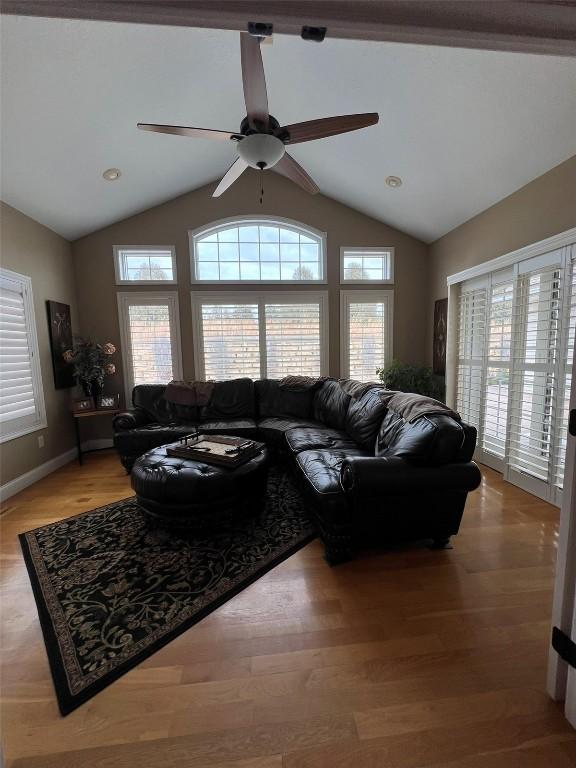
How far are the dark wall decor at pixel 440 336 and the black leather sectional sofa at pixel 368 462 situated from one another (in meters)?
1.68

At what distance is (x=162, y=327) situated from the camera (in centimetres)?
478

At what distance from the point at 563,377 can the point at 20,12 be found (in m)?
3.63

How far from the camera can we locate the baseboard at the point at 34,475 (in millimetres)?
3273

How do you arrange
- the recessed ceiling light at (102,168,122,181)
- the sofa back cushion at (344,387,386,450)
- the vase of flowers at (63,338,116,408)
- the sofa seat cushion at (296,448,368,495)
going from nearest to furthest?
1. the sofa seat cushion at (296,448,368,495)
2. the sofa back cushion at (344,387,386,450)
3. the recessed ceiling light at (102,168,122,181)
4. the vase of flowers at (63,338,116,408)

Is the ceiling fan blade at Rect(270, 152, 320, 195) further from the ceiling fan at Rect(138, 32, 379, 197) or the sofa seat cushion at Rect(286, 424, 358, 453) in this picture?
the sofa seat cushion at Rect(286, 424, 358, 453)

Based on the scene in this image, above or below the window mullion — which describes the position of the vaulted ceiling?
above

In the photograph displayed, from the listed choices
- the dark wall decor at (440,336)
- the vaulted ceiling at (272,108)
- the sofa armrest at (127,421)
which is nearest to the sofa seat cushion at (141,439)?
the sofa armrest at (127,421)

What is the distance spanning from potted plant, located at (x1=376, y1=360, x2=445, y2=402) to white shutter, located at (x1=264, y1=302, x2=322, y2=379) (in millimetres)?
1070

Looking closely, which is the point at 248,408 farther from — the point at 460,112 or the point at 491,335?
the point at 460,112

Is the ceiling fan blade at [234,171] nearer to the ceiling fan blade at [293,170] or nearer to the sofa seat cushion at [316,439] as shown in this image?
the ceiling fan blade at [293,170]

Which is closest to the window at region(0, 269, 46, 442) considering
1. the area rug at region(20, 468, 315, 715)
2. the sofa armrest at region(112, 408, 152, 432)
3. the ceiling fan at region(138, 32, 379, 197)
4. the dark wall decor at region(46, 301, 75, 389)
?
the dark wall decor at region(46, 301, 75, 389)

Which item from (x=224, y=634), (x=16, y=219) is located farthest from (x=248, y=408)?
(x=16, y=219)

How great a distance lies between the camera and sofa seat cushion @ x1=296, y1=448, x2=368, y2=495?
84.8 inches

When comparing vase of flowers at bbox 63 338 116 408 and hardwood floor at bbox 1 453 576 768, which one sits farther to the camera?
vase of flowers at bbox 63 338 116 408
